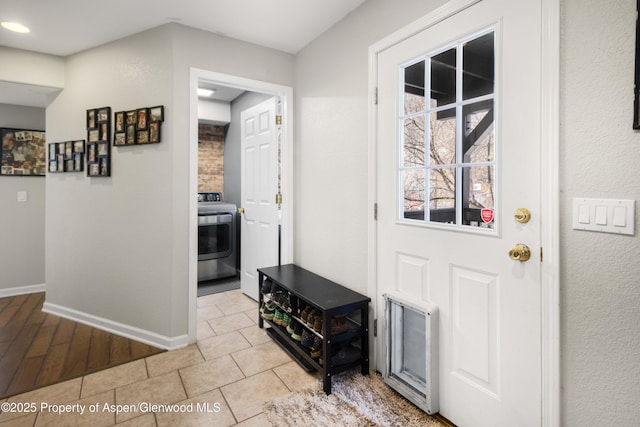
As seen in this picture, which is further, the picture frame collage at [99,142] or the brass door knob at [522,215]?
the picture frame collage at [99,142]

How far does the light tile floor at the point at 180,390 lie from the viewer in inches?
67.9

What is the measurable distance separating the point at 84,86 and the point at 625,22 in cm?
363

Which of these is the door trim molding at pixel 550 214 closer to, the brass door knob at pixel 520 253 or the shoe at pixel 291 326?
the brass door knob at pixel 520 253

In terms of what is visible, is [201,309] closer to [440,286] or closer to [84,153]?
[84,153]

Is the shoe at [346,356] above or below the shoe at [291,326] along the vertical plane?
below

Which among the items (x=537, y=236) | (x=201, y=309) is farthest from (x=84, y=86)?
(x=537, y=236)

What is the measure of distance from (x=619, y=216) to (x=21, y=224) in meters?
5.20

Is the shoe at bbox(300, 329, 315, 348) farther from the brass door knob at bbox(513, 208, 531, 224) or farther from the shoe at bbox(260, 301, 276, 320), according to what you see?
the brass door knob at bbox(513, 208, 531, 224)

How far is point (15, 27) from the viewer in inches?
98.0

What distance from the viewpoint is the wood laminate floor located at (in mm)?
2107

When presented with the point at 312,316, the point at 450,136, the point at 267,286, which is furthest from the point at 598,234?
the point at 267,286

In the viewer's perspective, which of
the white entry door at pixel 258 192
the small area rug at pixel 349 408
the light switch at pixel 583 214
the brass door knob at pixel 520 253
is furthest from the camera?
the white entry door at pixel 258 192

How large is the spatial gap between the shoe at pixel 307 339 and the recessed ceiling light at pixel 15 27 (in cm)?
310

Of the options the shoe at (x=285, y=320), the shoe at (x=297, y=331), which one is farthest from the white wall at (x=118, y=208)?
the shoe at (x=297, y=331)
